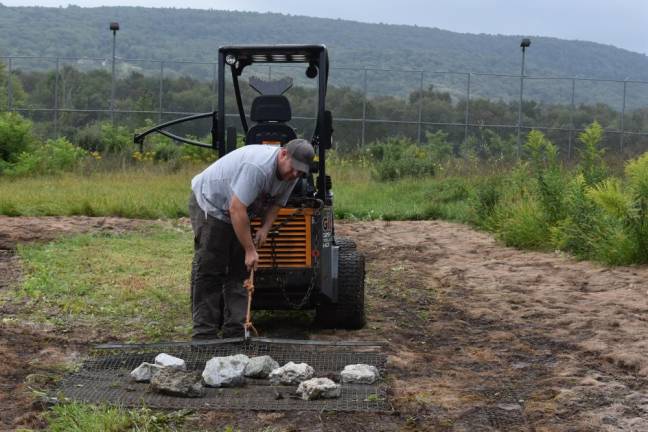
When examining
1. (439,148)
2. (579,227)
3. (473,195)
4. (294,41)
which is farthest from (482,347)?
(294,41)

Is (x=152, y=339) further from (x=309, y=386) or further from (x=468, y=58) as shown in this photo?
(x=468, y=58)

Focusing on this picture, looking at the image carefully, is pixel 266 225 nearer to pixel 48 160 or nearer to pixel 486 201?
pixel 486 201

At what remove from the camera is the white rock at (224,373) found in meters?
6.67

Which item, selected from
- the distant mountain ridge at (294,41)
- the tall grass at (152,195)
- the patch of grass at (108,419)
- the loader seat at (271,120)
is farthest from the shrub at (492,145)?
the distant mountain ridge at (294,41)

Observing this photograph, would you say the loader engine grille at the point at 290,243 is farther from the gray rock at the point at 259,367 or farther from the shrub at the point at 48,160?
the shrub at the point at 48,160

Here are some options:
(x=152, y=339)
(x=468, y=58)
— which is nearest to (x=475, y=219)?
(x=152, y=339)

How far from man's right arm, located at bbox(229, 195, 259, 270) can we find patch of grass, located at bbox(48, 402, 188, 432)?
1.59 metres

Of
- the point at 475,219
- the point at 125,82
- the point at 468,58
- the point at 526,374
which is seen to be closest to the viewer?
the point at 526,374

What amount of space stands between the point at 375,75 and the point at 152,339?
2228 inches

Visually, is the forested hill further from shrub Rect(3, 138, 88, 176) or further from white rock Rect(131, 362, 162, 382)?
white rock Rect(131, 362, 162, 382)

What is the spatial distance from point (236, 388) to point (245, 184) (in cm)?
142

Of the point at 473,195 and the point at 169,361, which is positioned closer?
the point at 169,361

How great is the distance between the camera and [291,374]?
22.1 ft

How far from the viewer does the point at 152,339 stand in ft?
27.0
